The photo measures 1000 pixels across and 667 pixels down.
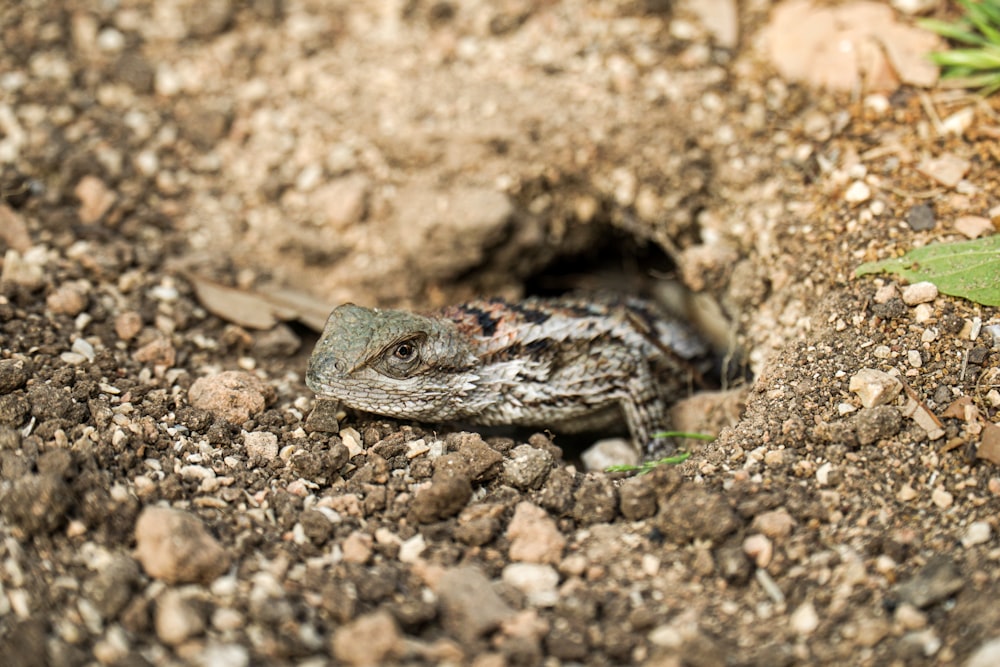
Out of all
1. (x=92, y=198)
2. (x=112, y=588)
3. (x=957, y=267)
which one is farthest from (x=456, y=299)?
(x=112, y=588)

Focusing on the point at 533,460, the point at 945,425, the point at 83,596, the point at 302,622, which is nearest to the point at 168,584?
the point at 83,596

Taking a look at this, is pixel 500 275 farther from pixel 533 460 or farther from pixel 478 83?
pixel 533 460

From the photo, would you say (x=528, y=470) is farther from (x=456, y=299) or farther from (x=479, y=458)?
(x=456, y=299)

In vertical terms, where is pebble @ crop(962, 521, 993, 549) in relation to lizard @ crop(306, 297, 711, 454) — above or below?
above

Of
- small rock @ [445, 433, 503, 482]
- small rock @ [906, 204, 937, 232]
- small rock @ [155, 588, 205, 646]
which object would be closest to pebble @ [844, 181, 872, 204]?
small rock @ [906, 204, 937, 232]

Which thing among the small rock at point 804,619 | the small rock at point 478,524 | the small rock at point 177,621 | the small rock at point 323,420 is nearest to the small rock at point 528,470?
the small rock at point 478,524

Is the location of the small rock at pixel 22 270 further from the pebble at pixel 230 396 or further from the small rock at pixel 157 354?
the pebble at pixel 230 396

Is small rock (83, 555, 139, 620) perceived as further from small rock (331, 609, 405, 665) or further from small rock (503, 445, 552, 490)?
small rock (503, 445, 552, 490)
